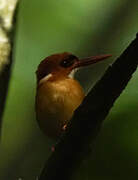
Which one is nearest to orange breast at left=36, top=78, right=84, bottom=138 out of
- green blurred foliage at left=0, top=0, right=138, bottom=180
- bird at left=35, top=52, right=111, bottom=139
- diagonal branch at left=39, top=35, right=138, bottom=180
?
bird at left=35, top=52, right=111, bottom=139

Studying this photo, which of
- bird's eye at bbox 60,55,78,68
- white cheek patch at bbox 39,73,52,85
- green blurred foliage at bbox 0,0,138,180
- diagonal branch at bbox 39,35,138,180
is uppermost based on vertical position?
Result: diagonal branch at bbox 39,35,138,180

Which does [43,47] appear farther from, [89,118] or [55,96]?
[89,118]

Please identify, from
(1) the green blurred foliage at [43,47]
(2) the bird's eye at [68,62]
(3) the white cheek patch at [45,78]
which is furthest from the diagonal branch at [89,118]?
(2) the bird's eye at [68,62]

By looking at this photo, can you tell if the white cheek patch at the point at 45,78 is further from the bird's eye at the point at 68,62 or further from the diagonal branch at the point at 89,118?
the diagonal branch at the point at 89,118

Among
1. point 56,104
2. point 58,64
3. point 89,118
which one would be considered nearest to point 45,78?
point 58,64

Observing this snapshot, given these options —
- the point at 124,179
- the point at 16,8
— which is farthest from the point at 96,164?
the point at 16,8

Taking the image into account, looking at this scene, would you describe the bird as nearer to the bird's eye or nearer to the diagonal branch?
the bird's eye
